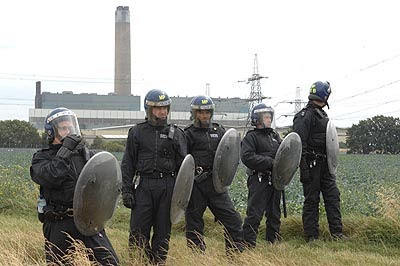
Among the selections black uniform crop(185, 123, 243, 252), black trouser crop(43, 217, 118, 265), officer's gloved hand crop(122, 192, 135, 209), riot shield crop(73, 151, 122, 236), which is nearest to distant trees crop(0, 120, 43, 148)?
black uniform crop(185, 123, 243, 252)

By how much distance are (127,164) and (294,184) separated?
10.7 metres

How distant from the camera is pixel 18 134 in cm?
5781

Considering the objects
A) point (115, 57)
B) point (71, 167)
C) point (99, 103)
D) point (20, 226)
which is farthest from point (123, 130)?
point (71, 167)

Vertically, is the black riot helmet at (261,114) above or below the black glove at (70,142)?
above

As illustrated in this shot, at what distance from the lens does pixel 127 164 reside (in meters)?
6.55

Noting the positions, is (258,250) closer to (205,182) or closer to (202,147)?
(205,182)

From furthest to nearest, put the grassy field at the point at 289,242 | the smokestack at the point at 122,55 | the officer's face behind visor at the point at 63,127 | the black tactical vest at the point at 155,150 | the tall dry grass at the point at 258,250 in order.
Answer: the smokestack at the point at 122,55 → the black tactical vest at the point at 155,150 → the grassy field at the point at 289,242 → the tall dry grass at the point at 258,250 → the officer's face behind visor at the point at 63,127

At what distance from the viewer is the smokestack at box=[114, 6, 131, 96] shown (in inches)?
3268

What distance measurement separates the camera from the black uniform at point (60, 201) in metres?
5.15

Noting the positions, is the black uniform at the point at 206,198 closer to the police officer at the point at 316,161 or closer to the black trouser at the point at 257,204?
the black trouser at the point at 257,204

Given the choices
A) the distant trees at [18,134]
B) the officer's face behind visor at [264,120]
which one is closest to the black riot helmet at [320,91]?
the officer's face behind visor at [264,120]

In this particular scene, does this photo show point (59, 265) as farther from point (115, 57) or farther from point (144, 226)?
point (115, 57)

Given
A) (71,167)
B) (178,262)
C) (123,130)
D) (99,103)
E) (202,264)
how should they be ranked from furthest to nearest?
1. (99,103)
2. (123,130)
3. (178,262)
4. (202,264)
5. (71,167)

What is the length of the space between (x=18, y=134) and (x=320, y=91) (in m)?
53.3
